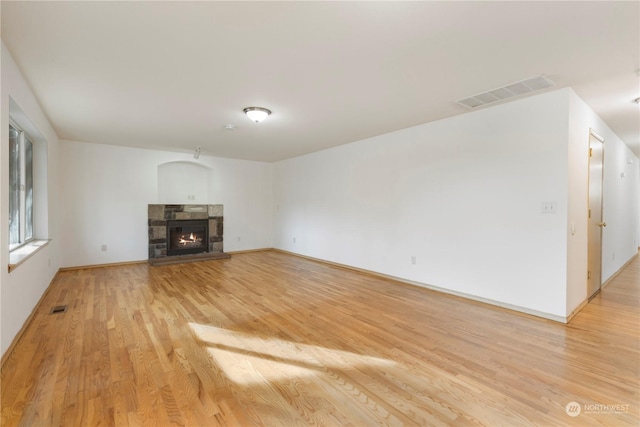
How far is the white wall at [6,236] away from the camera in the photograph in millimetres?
2252

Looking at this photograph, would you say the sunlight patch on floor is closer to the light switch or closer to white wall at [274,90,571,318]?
white wall at [274,90,571,318]

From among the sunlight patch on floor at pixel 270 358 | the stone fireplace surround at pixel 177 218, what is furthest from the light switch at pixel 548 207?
the stone fireplace surround at pixel 177 218

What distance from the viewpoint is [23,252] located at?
3129mm

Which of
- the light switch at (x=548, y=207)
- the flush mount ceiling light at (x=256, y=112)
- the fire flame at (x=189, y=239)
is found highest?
the flush mount ceiling light at (x=256, y=112)

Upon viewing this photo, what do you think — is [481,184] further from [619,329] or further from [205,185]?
[205,185]

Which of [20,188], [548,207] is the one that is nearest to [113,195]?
[20,188]

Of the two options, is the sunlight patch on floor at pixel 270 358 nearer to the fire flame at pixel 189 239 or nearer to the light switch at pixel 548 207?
the light switch at pixel 548 207

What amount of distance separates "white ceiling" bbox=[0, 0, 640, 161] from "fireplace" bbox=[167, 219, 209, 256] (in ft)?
10.6

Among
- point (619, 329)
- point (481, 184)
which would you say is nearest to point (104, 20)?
point (481, 184)

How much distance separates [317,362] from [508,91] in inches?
128

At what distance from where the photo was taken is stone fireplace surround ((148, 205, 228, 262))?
249 inches

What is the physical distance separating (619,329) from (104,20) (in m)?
5.03

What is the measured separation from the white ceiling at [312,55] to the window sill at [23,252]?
1709 mm

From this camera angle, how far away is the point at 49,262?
170 inches
